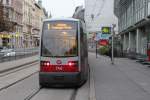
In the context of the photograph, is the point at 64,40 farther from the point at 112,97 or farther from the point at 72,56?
the point at 112,97

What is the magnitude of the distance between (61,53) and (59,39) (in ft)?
2.04

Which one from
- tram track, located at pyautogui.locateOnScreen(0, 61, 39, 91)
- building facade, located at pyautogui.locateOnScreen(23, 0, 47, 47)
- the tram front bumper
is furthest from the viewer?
building facade, located at pyautogui.locateOnScreen(23, 0, 47, 47)

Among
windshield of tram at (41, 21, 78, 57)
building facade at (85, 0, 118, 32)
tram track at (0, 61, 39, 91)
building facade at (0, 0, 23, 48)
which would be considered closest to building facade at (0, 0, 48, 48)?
building facade at (0, 0, 23, 48)

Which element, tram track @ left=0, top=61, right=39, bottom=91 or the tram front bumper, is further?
tram track @ left=0, top=61, right=39, bottom=91

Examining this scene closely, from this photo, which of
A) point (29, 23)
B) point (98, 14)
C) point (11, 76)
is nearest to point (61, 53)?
point (11, 76)

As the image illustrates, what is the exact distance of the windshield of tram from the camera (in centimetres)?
1630

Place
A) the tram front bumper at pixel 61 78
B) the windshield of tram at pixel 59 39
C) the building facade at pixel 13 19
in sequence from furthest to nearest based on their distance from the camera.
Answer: the building facade at pixel 13 19, the windshield of tram at pixel 59 39, the tram front bumper at pixel 61 78

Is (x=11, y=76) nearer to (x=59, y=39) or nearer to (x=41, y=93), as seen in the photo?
(x=59, y=39)

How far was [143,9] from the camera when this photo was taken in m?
40.9

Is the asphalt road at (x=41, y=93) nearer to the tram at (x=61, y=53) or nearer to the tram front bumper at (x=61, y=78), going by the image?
the tram front bumper at (x=61, y=78)

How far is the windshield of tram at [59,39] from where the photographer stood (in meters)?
16.3

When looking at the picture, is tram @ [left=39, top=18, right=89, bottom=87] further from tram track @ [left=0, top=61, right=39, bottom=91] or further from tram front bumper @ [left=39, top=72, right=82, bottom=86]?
tram track @ [left=0, top=61, right=39, bottom=91]

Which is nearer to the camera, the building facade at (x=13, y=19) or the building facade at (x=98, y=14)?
the building facade at (x=13, y=19)

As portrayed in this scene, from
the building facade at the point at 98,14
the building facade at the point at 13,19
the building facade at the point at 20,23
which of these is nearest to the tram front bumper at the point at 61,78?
the building facade at the point at 20,23
